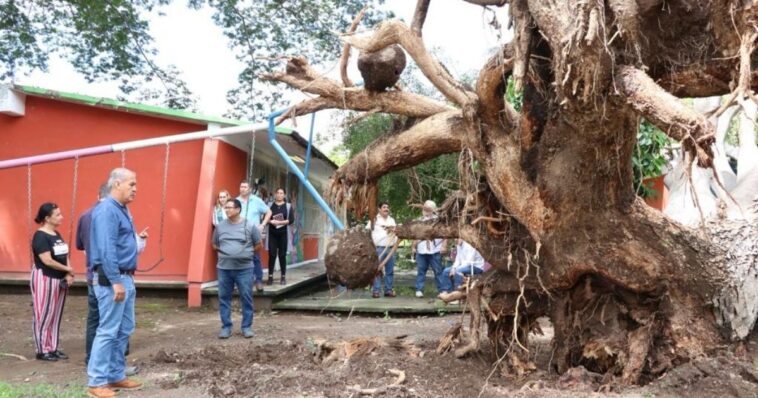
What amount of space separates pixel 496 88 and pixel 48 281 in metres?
4.85

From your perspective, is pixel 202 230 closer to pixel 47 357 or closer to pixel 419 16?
pixel 47 357

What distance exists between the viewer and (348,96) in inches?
224

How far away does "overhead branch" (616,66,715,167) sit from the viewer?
3.13m

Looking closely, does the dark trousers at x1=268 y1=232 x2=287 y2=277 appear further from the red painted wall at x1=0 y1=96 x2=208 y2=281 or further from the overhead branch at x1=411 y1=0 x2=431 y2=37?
the overhead branch at x1=411 y1=0 x2=431 y2=37

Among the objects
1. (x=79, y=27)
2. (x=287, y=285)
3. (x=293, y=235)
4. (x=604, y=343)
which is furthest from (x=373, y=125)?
(x=604, y=343)

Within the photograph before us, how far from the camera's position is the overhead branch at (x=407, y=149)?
17.6ft

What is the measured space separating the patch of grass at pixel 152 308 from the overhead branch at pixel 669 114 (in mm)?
8020

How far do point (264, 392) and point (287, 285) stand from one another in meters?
5.97

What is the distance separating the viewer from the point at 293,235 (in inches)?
580

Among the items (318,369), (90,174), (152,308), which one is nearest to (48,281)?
(318,369)

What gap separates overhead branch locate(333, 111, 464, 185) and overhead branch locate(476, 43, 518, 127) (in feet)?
1.16

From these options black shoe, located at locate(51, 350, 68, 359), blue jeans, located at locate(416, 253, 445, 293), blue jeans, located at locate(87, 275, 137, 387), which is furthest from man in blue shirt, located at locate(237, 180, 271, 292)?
blue jeans, located at locate(87, 275, 137, 387)

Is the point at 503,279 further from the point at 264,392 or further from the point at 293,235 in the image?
the point at 293,235

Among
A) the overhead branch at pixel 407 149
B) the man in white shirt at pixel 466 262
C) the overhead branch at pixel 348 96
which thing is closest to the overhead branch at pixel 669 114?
the overhead branch at pixel 407 149
